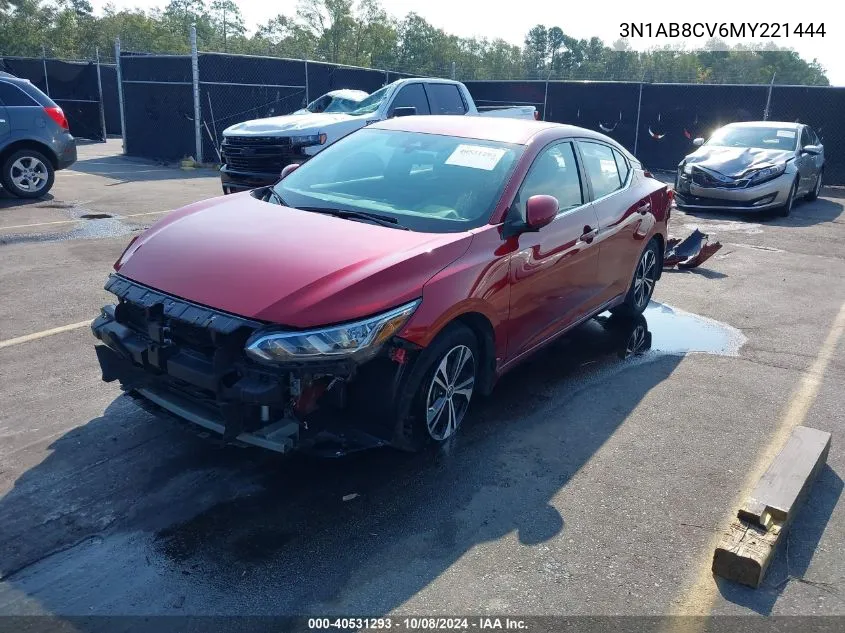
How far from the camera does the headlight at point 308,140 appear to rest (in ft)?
36.1

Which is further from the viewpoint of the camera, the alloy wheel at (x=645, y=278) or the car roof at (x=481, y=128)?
the alloy wheel at (x=645, y=278)

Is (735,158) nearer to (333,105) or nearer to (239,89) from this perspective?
(333,105)

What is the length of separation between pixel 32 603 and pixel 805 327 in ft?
21.5

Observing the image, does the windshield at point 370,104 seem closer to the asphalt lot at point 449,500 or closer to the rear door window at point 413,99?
the rear door window at point 413,99

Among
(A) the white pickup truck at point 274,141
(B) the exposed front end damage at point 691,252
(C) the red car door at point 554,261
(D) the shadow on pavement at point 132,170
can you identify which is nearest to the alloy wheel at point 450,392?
(C) the red car door at point 554,261

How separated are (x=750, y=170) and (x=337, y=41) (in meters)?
64.7

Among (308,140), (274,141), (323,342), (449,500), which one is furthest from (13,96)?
(449,500)

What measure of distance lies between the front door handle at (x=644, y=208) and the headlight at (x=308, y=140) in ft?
20.7

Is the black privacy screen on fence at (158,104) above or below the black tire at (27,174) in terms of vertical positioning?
above

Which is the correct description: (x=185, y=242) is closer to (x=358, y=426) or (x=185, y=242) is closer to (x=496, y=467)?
(x=358, y=426)

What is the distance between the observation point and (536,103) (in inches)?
890

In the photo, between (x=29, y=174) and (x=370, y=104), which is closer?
(x=29, y=174)

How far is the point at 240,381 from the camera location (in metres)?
3.25

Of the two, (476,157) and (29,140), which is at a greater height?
(476,157)
